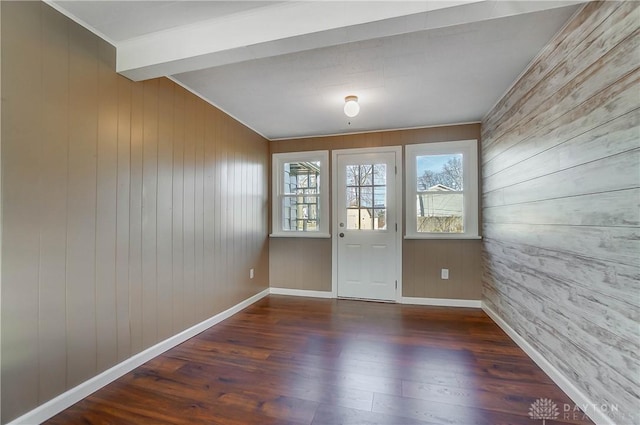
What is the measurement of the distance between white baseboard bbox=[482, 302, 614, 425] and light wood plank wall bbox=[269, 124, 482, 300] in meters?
0.87

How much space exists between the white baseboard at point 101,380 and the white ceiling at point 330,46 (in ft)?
6.76

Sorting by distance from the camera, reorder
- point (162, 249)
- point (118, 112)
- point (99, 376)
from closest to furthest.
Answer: point (99, 376), point (118, 112), point (162, 249)

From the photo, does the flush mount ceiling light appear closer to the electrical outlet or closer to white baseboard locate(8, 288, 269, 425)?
the electrical outlet

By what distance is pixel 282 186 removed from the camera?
4.36 meters

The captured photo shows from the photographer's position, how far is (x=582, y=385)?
1675 mm

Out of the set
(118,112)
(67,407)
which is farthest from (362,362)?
(118,112)

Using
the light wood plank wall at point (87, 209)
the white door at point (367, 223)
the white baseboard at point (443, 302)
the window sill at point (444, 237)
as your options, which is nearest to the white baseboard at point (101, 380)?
the light wood plank wall at point (87, 209)

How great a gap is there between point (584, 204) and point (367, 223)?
249 centimetres

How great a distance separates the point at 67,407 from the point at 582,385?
119 inches

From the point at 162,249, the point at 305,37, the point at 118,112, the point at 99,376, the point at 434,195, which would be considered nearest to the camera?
the point at 305,37

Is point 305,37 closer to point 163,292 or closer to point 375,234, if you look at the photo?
point 163,292

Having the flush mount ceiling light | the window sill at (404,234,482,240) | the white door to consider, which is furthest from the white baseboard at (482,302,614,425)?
the flush mount ceiling light

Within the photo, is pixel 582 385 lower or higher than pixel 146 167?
lower

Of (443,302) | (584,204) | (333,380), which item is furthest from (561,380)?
(443,302)
